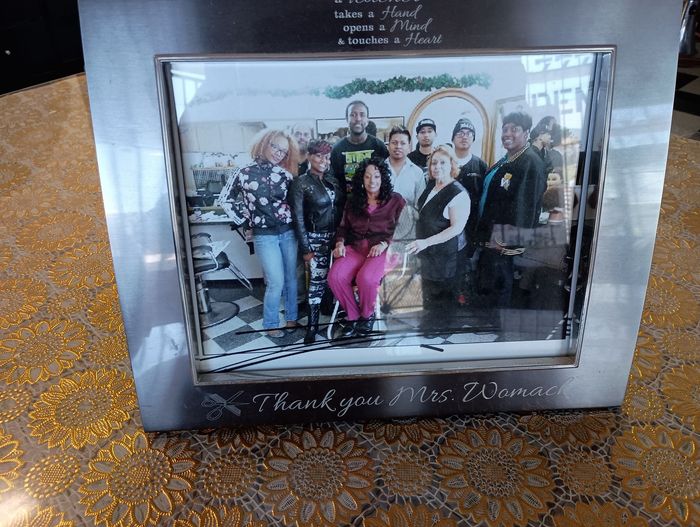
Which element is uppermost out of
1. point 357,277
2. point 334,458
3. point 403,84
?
point 403,84

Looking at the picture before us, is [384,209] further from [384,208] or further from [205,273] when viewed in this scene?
[205,273]

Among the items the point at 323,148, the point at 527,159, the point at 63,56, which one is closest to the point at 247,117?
the point at 323,148

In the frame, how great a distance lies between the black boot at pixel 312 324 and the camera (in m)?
0.39

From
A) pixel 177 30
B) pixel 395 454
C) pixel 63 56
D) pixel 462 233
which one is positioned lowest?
pixel 395 454

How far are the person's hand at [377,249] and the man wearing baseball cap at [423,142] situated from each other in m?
0.05

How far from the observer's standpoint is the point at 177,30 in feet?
1.06

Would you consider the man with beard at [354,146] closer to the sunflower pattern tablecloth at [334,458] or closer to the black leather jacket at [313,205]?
the black leather jacket at [313,205]

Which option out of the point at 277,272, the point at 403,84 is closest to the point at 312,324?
the point at 277,272

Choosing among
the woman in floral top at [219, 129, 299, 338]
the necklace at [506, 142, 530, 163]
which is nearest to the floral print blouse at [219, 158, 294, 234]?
the woman in floral top at [219, 129, 299, 338]

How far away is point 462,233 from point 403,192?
0.04 meters

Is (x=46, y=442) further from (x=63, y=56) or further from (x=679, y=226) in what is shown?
(x=63, y=56)

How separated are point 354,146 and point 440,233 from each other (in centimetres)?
7

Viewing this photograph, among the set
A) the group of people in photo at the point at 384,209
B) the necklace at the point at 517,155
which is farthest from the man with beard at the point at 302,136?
the necklace at the point at 517,155

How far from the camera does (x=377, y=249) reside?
384 mm
